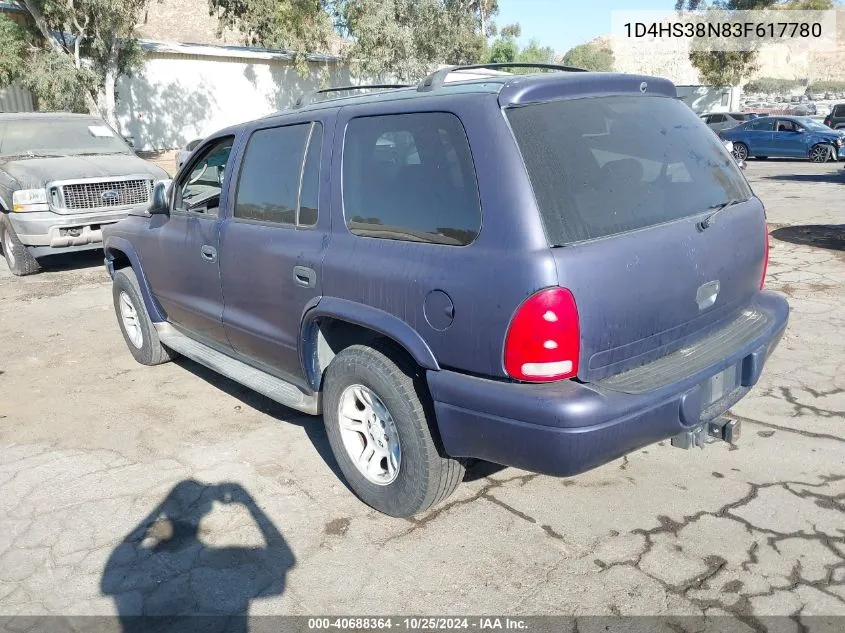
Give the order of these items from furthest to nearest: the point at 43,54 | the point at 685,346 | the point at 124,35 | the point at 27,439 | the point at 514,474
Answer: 1. the point at 124,35
2. the point at 43,54
3. the point at 27,439
4. the point at 514,474
5. the point at 685,346

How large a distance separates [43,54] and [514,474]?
55.4 ft

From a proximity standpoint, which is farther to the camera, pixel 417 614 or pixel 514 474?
pixel 514 474

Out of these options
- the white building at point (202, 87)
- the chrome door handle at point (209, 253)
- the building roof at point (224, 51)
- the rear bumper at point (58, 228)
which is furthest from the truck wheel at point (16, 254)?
the building roof at point (224, 51)

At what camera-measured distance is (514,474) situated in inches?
150

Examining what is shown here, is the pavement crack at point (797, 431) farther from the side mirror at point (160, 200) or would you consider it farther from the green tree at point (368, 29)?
the green tree at point (368, 29)

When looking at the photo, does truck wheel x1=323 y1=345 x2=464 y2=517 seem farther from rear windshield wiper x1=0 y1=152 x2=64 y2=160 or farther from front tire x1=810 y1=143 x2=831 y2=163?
front tire x1=810 y1=143 x2=831 y2=163

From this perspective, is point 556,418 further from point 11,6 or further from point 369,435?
point 11,6

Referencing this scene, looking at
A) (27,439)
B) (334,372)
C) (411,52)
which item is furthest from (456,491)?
(411,52)

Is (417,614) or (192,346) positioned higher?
(192,346)

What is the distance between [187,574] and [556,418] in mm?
1710

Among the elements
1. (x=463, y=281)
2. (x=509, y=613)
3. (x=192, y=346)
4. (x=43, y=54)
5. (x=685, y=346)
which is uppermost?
(x=43, y=54)

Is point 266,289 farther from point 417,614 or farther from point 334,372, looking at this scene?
point 417,614

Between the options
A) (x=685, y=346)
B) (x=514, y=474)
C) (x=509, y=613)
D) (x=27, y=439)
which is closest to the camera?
(x=509, y=613)

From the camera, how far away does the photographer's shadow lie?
9.35 feet
